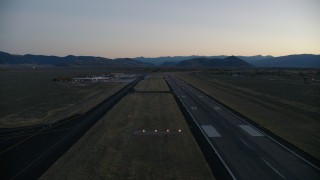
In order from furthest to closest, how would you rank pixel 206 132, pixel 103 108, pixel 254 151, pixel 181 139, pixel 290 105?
pixel 290 105
pixel 103 108
pixel 206 132
pixel 181 139
pixel 254 151

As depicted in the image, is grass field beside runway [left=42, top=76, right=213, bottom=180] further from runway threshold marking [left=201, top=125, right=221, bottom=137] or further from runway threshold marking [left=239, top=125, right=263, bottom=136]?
runway threshold marking [left=239, top=125, right=263, bottom=136]

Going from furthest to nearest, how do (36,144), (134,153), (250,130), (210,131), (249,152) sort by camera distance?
(250,130), (210,131), (36,144), (249,152), (134,153)

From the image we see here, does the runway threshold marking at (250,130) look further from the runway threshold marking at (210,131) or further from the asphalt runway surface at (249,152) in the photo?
the runway threshold marking at (210,131)

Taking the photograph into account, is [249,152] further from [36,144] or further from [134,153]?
[36,144]

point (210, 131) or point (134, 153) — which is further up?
point (134, 153)

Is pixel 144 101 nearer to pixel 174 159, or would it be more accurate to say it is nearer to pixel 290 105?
pixel 290 105

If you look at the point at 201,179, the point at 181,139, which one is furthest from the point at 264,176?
the point at 181,139

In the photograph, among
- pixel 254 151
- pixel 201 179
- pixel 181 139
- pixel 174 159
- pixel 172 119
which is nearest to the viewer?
pixel 201 179

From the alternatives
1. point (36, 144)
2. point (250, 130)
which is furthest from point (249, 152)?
point (36, 144)
